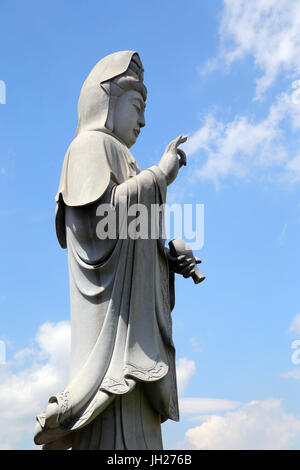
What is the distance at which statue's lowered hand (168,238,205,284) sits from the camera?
6727mm

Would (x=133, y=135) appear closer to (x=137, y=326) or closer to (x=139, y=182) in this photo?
(x=139, y=182)

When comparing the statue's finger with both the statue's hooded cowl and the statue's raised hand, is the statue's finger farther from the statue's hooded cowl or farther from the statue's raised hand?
the statue's hooded cowl

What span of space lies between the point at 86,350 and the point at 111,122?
8.45ft

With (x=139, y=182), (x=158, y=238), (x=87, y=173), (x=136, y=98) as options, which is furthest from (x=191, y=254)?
(x=136, y=98)

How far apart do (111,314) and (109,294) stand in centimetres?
22

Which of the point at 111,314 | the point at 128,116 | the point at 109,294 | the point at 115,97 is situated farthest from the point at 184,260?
the point at 115,97

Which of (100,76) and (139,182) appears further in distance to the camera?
(100,76)

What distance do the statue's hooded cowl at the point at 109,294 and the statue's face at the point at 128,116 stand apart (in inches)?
10.5

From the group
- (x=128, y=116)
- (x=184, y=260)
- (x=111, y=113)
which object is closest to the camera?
Result: (x=184, y=260)

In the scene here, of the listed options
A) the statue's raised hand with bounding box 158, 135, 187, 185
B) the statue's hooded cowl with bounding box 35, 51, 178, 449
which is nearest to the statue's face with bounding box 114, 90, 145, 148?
the statue's hooded cowl with bounding box 35, 51, 178, 449

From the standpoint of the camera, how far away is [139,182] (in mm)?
6414

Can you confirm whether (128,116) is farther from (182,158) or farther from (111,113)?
(182,158)

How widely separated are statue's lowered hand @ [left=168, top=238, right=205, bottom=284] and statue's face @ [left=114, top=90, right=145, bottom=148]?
134 centimetres

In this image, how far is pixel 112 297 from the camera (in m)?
6.17
